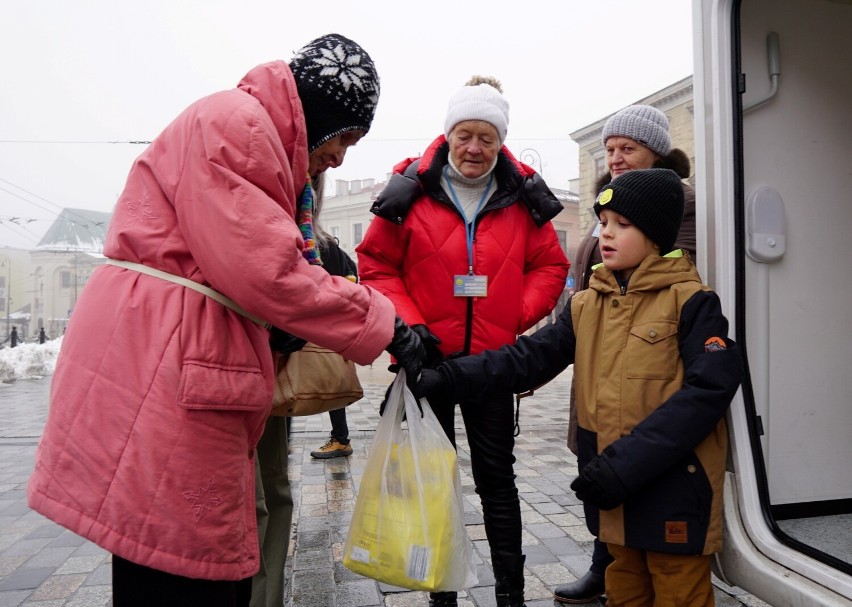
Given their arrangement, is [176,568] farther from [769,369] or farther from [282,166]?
[769,369]

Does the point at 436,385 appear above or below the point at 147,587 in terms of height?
above

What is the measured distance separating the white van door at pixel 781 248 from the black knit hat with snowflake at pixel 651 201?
3.5 inches

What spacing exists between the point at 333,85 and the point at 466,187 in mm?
1030

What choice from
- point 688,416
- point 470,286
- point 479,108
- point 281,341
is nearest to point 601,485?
point 688,416

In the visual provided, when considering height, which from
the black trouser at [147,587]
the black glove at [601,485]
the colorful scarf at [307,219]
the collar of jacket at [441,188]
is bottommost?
the black trouser at [147,587]

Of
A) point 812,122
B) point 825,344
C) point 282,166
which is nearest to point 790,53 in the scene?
point 812,122

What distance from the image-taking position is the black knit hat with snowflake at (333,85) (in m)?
1.57

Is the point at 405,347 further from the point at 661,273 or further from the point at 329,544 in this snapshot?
the point at 329,544

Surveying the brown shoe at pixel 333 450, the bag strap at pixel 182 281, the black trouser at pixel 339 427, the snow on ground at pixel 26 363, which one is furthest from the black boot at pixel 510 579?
the snow on ground at pixel 26 363

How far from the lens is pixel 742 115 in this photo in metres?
2.02

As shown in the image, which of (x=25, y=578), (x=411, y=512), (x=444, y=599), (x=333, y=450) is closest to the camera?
(x=411, y=512)

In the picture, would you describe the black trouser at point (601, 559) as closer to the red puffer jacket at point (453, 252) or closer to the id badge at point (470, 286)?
the red puffer jacket at point (453, 252)

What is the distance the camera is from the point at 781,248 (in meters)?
2.18

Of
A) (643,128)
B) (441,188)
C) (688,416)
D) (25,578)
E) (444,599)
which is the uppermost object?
(643,128)
